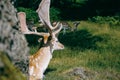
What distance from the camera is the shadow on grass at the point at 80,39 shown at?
17703 mm

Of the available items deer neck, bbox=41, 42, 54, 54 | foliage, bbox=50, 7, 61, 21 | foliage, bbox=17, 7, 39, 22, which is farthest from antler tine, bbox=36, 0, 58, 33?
foliage, bbox=50, 7, 61, 21

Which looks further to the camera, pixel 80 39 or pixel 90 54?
pixel 80 39

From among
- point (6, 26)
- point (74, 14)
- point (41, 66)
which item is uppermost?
point (6, 26)

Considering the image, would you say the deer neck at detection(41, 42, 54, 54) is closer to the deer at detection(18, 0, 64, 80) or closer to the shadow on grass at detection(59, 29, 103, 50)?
the deer at detection(18, 0, 64, 80)

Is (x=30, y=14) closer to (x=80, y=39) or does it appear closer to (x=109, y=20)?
(x=109, y=20)

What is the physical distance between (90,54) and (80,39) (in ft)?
10.8

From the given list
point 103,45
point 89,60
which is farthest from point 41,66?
point 103,45

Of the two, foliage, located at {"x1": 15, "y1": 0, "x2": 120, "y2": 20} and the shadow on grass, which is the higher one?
the shadow on grass

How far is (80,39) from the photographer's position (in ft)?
63.2

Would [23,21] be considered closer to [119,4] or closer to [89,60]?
[89,60]

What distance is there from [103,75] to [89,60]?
261cm

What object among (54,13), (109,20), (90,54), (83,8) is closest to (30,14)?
(54,13)

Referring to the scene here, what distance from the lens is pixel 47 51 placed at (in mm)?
7770

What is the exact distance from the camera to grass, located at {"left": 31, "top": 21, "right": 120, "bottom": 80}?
12.9 meters
